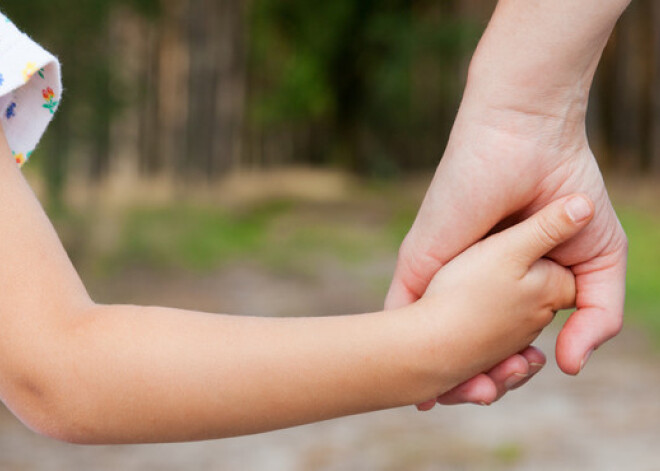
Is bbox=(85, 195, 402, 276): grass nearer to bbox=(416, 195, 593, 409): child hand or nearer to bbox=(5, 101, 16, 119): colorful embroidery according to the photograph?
bbox=(5, 101, 16, 119): colorful embroidery

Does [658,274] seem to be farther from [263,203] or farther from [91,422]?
[91,422]

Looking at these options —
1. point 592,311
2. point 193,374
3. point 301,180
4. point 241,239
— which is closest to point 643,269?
point 241,239

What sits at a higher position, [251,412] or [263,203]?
[251,412]

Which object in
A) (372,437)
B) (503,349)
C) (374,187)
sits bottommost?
(374,187)

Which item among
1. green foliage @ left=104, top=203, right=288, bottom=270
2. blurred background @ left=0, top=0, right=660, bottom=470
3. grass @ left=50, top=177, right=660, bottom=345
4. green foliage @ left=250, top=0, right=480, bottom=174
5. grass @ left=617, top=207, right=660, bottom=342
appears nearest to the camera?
blurred background @ left=0, top=0, right=660, bottom=470

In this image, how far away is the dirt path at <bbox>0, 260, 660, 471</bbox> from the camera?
2.60 metres

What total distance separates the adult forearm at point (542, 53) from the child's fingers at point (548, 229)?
137 mm

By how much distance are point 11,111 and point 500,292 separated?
59 cm

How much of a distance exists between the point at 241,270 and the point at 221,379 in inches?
165

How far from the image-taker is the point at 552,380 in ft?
10.9

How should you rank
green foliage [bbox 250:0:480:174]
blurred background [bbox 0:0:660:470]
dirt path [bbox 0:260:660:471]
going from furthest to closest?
1. green foliage [bbox 250:0:480:174]
2. blurred background [bbox 0:0:660:470]
3. dirt path [bbox 0:260:660:471]

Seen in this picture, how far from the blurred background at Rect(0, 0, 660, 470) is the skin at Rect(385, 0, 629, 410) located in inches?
60.0

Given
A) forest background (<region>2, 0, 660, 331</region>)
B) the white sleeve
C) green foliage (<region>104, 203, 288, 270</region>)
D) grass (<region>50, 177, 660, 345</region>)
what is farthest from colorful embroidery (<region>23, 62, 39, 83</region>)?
green foliage (<region>104, 203, 288, 270</region>)

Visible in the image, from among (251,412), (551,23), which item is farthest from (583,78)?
(251,412)
